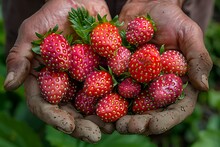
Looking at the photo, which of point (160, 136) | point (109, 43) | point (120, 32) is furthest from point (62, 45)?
point (160, 136)

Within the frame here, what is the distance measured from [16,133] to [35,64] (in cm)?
55

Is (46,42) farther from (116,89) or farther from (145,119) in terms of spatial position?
(145,119)

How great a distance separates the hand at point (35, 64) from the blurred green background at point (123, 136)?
412 millimetres

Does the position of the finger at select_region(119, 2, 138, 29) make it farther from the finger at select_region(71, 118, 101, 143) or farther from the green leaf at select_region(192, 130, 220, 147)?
the green leaf at select_region(192, 130, 220, 147)

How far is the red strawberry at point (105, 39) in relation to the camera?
1.50 metres

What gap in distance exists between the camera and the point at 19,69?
142 cm

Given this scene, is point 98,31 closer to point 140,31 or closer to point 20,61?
point 140,31

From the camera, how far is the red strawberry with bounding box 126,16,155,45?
1.53 metres

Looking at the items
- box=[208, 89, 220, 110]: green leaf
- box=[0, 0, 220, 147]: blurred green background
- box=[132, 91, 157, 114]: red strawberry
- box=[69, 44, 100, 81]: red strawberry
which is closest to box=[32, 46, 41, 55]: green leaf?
box=[69, 44, 100, 81]: red strawberry

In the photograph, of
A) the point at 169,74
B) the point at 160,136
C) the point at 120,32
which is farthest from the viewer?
the point at 160,136

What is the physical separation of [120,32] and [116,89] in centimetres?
23

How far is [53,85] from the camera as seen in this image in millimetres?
1440

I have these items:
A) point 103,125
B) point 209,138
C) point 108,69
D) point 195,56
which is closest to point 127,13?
point 108,69

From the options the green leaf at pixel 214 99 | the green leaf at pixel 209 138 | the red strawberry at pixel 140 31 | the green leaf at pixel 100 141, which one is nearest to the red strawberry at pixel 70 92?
the red strawberry at pixel 140 31
